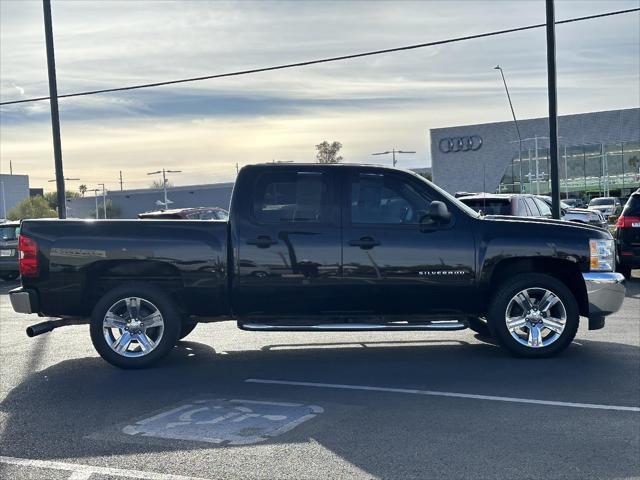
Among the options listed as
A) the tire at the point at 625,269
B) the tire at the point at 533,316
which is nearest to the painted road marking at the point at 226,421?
the tire at the point at 533,316

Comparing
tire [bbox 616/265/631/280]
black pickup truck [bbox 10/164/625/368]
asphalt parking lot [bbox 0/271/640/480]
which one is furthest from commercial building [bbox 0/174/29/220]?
asphalt parking lot [bbox 0/271/640/480]

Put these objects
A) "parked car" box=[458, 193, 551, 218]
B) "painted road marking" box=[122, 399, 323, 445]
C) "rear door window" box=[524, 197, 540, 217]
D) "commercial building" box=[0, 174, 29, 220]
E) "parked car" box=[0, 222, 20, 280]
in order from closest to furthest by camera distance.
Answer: "painted road marking" box=[122, 399, 323, 445] → "parked car" box=[458, 193, 551, 218] → "rear door window" box=[524, 197, 540, 217] → "parked car" box=[0, 222, 20, 280] → "commercial building" box=[0, 174, 29, 220]

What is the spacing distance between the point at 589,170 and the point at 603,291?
5674cm

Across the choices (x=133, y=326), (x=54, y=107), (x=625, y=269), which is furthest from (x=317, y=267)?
(x=54, y=107)

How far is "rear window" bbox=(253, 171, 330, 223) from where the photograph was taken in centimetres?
862

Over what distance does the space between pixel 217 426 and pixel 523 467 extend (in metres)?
2.36

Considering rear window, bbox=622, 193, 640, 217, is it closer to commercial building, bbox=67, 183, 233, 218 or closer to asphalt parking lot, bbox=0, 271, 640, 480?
asphalt parking lot, bbox=0, 271, 640, 480

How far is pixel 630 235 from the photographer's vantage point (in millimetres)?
15102

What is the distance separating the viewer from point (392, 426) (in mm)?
6105

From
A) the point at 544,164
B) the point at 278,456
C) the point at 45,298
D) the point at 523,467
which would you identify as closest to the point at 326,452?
the point at 278,456

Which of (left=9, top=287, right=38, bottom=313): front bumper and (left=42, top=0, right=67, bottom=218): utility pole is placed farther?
(left=42, top=0, right=67, bottom=218): utility pole

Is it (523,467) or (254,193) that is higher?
(254,193)

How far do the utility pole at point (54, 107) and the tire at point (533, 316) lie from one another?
13.1 metres

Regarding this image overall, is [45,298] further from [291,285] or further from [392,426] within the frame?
[392,426]
